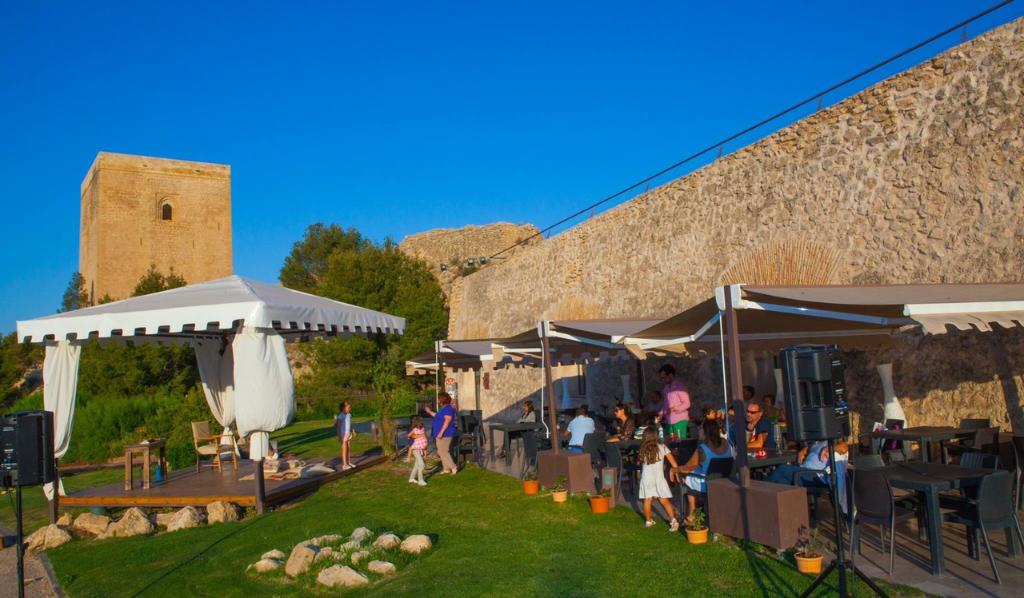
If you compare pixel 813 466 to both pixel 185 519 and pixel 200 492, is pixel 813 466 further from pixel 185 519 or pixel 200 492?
pixel 200 492

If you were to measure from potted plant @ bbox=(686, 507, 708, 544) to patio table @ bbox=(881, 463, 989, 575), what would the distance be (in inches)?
53.5

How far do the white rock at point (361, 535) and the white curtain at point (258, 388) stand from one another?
81.7 inches

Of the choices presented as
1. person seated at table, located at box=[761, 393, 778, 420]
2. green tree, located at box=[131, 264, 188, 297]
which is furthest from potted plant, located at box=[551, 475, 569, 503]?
green tree, located at box=[131, 264, 188, 297]

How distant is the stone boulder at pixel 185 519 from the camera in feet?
26.6

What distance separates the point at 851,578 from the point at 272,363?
607cm

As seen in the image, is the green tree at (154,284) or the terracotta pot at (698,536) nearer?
the terracotta pot at (698,536)

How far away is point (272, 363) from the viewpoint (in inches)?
329

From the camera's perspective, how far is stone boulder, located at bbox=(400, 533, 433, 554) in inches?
242

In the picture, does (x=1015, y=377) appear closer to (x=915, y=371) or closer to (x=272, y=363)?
(x=915, y=371)

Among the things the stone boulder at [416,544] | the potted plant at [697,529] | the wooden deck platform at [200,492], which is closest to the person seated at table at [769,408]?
the potted plant at [697,529]

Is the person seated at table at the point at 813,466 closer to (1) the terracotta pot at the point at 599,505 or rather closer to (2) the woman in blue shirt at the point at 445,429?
(1) the terracotta pot at the point at 599,505

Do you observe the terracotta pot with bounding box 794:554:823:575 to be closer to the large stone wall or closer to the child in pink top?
the large stone wall

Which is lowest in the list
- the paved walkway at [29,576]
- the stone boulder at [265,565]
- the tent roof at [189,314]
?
the paved walkway at [29,576]

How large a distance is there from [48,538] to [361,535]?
3.79 meters
